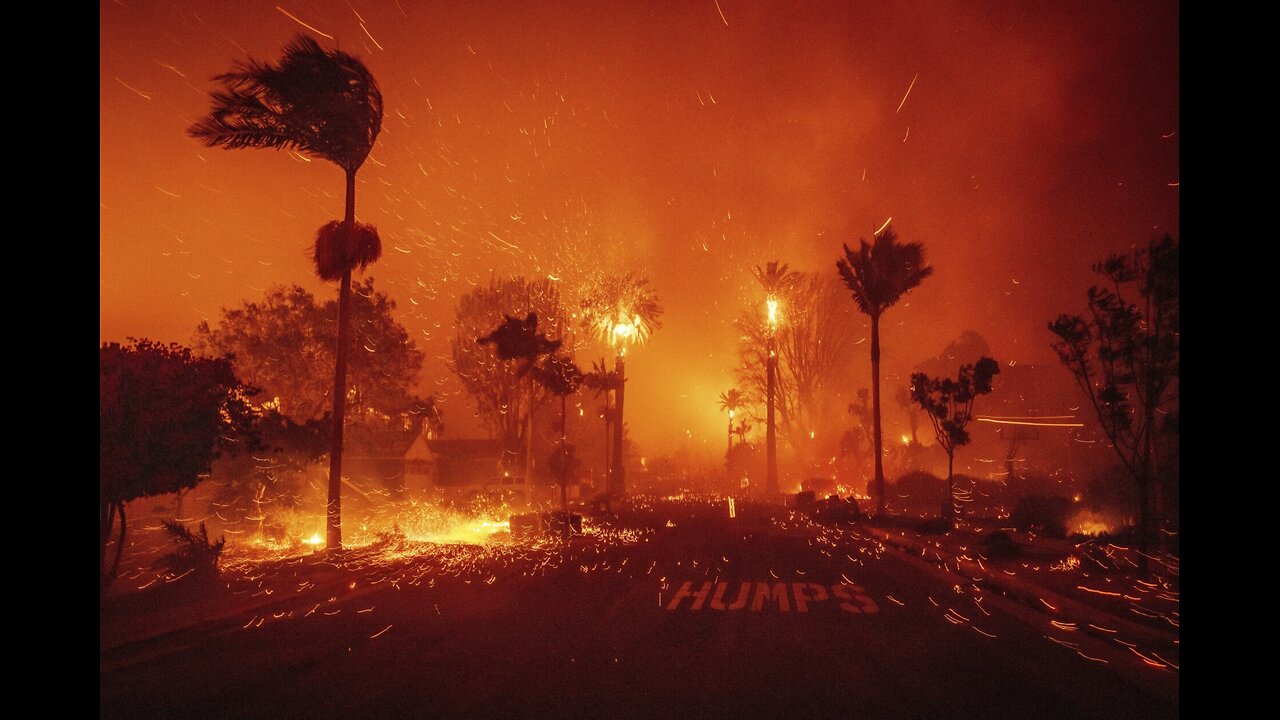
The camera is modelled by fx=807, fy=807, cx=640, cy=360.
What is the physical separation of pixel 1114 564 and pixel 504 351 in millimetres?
25723

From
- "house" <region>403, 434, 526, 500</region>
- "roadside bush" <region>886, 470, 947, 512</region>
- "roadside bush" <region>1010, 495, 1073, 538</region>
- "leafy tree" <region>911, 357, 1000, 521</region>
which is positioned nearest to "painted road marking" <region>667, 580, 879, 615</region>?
"roadside bush" <region>1010, 495, 1073, 538</region>

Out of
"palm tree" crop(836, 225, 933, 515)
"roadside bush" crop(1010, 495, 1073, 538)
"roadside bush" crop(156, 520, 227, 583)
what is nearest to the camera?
"roadside bush" crop(156, 520, 227, 583)

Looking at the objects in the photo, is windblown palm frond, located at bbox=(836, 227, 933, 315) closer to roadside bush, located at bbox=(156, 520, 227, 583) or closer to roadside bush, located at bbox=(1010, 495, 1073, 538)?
roadside bush, located at bbox=(1010, 495, 1073, 538)

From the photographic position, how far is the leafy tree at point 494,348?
5778 centimetres

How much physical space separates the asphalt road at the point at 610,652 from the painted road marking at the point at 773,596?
0.29ft

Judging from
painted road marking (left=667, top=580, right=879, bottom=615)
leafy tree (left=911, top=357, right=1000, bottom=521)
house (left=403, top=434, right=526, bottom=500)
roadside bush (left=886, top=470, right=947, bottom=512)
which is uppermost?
leafy tree (left=911, top=357, right=1000, bottom=521)

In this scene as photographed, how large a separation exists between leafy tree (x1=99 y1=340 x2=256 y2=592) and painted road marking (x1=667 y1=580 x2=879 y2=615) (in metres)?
8.90

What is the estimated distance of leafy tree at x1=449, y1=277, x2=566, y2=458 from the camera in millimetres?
57781

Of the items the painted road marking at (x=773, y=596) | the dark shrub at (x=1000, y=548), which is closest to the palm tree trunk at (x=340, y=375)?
the painted road marking at (x=773, y=596)

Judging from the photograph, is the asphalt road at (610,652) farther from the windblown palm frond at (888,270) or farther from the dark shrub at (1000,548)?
the windblown palm frond at (888,270)

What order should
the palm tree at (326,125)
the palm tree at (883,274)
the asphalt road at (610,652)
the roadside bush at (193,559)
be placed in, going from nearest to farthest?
1. the asphalt road at (610,652)
2. the roadside bush at (193,559)
3. the palm tree at (326,125)
4. the palm tree at (883,274)

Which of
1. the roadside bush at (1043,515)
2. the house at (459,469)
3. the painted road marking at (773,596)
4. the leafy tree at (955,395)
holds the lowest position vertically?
the house at (459,469)

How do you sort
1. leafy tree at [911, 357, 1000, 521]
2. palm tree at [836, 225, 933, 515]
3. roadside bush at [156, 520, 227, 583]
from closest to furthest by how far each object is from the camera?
roadside bush at [156, 520, 227, 583] → leafy tree at [911, 357, 1000, 521] → palm tree at [836, 225, 933, 515]
